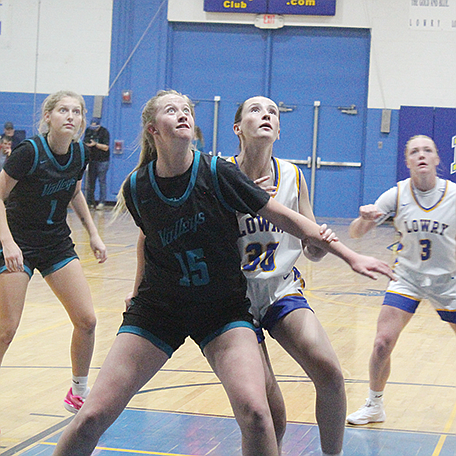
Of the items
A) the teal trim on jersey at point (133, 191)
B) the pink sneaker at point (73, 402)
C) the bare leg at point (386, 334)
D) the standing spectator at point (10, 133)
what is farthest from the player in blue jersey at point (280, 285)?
the standing spectator at point (10, 133)

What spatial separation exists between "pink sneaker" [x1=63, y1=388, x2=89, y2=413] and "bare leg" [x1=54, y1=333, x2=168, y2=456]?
5.07 feet

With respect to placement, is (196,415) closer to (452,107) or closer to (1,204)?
(1,204)

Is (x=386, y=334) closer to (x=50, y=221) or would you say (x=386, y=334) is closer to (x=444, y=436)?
(x=444, y=436)

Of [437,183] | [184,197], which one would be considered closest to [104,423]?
[184,197]

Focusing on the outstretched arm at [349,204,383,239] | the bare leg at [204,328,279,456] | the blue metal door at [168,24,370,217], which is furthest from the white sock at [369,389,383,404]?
the blue metal door at [168,24,370,217]

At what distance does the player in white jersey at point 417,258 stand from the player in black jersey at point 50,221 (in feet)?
5.00

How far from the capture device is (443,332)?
6512 millimetres

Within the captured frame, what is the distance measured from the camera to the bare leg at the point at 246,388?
8.07ft

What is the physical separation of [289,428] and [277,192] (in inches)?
56.8

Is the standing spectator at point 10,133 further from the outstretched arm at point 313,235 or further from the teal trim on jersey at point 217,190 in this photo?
the outstretched arm at point 313,235

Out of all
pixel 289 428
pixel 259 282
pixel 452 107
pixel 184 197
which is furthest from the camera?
pixel 452 107

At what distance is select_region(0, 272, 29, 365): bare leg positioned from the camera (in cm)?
377

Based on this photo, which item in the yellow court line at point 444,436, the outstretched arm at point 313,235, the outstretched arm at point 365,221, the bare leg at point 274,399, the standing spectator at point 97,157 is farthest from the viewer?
the standing spectator at point 97,157

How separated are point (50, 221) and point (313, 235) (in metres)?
1.81
